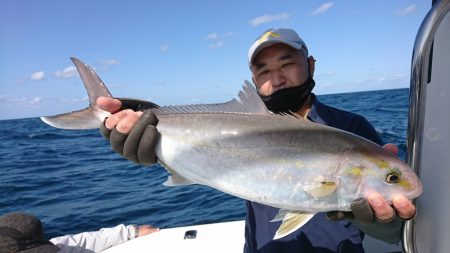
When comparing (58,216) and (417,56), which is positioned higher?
(417,56)

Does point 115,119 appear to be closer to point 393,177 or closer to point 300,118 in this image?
point 300,118

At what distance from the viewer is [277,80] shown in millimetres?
3258

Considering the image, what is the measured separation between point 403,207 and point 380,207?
0.44ft

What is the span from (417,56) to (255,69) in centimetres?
151

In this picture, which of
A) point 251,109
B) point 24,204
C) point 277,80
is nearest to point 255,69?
point 277,80

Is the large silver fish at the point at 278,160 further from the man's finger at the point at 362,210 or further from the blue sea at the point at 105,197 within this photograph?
the blue sea at the point at 105,197

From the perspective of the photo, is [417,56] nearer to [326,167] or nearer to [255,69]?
[326,167]

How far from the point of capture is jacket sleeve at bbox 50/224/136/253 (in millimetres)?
5211

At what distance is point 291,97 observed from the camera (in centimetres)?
325

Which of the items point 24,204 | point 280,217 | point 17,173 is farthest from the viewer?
point 17,173

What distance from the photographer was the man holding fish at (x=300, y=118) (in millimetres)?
2311

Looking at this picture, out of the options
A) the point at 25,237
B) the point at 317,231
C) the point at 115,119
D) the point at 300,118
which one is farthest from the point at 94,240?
the point at 300,118

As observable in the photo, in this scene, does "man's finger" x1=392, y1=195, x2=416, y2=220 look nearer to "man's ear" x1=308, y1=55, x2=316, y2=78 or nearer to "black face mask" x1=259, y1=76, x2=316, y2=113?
"black face mask" x1=259, y1=76, x2=316, y2=113

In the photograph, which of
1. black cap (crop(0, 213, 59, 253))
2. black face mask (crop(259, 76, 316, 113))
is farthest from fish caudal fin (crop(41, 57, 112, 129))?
black cap (crop(0, 213, 59, 253))
